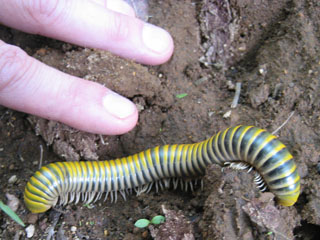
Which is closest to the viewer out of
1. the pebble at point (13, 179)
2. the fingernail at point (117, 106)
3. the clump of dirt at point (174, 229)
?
the clump of dirt at point (174, 229)

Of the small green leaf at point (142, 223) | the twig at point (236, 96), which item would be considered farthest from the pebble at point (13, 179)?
the twig at point (236, 96)

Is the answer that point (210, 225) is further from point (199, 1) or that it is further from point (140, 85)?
point (199, 1)

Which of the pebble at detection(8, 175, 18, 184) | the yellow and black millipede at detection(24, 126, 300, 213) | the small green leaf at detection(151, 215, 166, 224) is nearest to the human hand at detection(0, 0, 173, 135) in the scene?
the yellow and black millipede at detection(24, 126, 300, 213)

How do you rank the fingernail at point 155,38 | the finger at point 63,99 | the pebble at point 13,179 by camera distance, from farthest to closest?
the fingernail at point 155,38, the pebble at point 13,179, the finger at point 63,99

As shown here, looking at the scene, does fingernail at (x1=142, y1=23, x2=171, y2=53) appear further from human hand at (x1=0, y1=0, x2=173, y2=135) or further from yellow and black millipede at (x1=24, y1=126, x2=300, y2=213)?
yellow and black millipede at (x1=24, y1=126, x2=300, y2=213)

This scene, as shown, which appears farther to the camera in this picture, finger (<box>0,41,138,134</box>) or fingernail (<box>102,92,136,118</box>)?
fingernail (<box>102,92,136,118</box>)

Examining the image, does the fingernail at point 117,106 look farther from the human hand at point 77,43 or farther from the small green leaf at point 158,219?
the small green leaf at point 158,219
